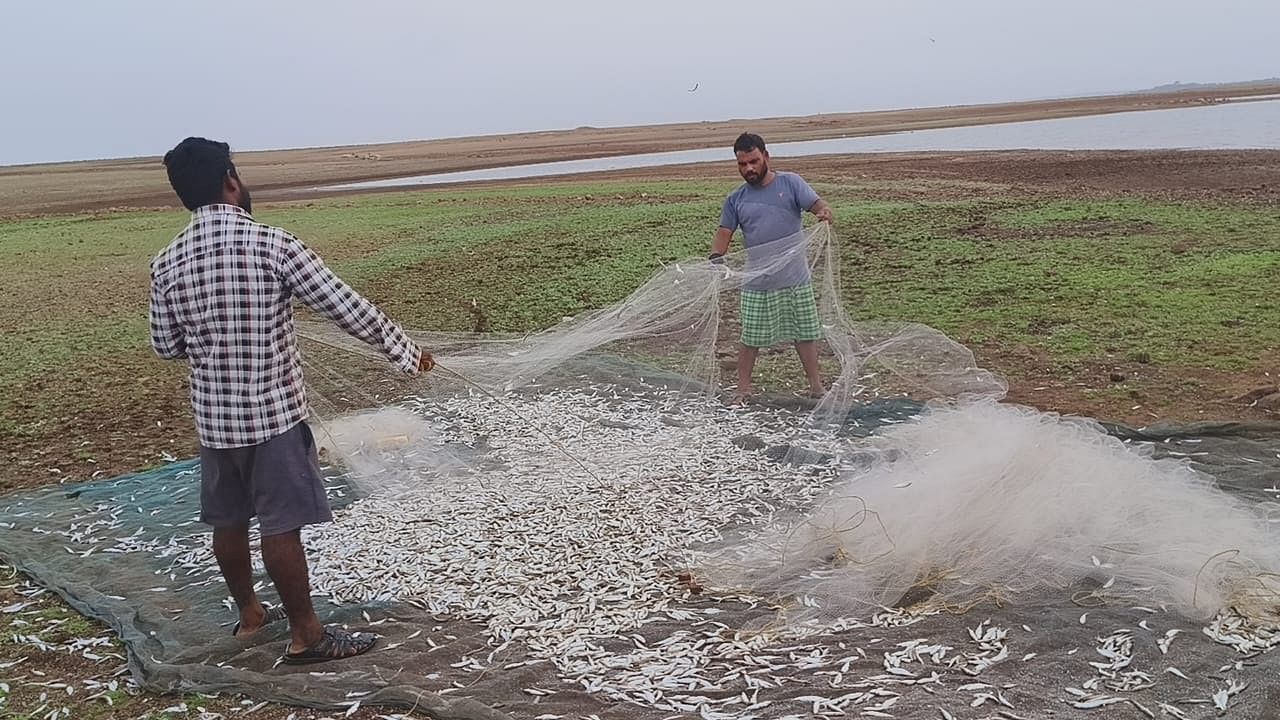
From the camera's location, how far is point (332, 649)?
3.53 metres

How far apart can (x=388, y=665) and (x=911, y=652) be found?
175 centimetres

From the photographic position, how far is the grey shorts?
3.36 m

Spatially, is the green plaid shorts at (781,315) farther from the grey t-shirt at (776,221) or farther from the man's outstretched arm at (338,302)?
the man's outstretched arm at (338,302)

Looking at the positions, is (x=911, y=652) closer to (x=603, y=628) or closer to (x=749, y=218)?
(x=603, y=628)

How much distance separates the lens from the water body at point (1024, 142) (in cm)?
2892

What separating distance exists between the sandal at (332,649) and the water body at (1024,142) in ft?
85.9

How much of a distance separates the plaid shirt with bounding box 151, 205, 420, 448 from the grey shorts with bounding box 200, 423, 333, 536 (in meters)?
0.06

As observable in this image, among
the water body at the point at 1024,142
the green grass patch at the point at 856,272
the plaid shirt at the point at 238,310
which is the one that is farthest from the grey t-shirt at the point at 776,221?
the water body at the point at 1024,142

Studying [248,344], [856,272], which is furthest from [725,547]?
[856,272]

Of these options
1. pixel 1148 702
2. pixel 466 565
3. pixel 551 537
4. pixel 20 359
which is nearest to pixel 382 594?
pixel 466 565

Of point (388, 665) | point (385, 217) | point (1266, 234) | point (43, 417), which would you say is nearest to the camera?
point (388, 665)

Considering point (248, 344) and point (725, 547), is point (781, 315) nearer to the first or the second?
point (725, 547)

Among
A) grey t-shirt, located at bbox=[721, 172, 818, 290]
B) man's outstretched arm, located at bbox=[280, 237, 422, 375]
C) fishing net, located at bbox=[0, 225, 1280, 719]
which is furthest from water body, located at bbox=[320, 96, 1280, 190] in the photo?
man's outstretched arm, located at bbox=[280, 237, 422, 375]

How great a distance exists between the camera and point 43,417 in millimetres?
7109
